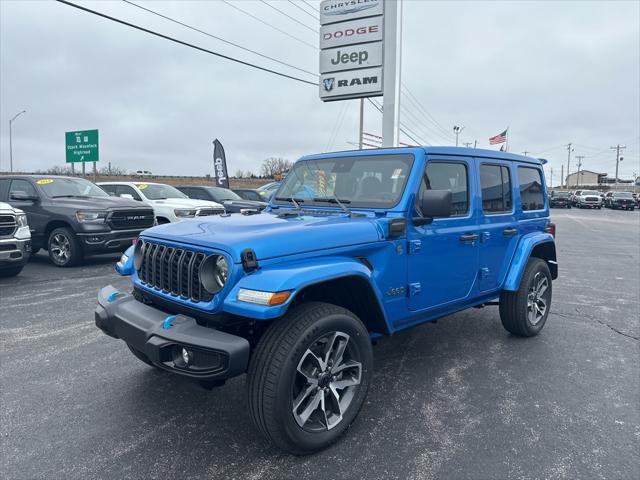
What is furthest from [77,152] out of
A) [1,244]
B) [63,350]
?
[63,350]

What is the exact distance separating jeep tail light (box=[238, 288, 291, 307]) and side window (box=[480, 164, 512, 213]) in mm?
2433

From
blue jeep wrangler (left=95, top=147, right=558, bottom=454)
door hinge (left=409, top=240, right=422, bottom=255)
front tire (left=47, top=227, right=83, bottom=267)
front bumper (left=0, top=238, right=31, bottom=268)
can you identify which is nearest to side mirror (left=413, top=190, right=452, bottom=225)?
blue jeep wrangler (left=95, top=147, right=558, bottom=454)

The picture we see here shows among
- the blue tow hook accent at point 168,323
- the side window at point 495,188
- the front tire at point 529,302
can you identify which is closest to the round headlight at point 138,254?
the blue tow hook accent at point 168,323

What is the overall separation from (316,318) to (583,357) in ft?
10.3

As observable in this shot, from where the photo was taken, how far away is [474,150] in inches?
158

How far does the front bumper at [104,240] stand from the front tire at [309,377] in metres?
6.62

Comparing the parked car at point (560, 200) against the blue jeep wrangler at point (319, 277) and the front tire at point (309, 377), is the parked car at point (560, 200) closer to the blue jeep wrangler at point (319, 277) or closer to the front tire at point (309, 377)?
the blue jeep wrangler at point (319, 277)

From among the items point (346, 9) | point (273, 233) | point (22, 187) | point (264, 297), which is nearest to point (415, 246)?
point (273, 233)

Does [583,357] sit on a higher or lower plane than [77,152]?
lower

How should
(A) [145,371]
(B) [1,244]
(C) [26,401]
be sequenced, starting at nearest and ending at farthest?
(C) [26,401], (A) [145,371], (B) [1,244]

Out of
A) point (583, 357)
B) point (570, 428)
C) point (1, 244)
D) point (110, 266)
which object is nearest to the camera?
point (570, 428)

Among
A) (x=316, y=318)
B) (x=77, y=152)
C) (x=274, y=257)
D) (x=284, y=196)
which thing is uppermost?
(x=77, y=152)

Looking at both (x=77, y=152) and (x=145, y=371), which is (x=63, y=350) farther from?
(x=77, y=152)

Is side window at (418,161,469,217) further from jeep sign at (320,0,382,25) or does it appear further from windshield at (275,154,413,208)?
jeep sign at (320,0,382,25)
